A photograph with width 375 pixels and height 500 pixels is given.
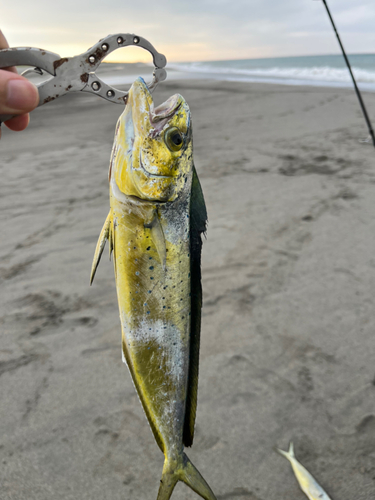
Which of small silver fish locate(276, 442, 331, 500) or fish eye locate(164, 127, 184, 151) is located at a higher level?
fish eye locate(164, 127, 184, 151)

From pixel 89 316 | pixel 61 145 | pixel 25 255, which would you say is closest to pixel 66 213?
pixel 25 255

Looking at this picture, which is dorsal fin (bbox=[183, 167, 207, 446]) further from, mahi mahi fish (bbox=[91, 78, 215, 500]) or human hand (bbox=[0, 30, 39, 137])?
human hand (bbox=[0, 30, 39, 137])

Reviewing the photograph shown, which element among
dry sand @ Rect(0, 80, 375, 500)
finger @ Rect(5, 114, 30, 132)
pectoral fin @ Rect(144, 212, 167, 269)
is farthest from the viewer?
dry sand @ Rect(0, 80, 375, 500)

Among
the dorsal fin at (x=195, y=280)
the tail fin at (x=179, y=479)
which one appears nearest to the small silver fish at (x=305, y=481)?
the tail fin at (x=179, y=479)

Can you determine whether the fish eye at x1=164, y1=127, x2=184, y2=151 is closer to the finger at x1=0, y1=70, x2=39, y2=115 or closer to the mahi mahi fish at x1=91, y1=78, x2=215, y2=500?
the mahi mahi fish at x1=91, y1=78, x2=215, y2=500

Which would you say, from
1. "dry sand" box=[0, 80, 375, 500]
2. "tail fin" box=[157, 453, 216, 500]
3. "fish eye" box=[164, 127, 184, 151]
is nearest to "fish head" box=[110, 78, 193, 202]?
"fish eye" box=[164, 127, 184, 151]

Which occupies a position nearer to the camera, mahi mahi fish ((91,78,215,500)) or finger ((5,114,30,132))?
mahi mahi fish ((91,78,215,500))

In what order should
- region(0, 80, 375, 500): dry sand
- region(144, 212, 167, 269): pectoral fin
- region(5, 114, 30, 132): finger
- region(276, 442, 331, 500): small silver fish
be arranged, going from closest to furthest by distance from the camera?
region(144, 212, 167, 269): pectoral fin → region(5, 114, 30, 132): finger → region(276, 442, 331, 500): small silver fish → region(0, 80, 375, 500): dry sand

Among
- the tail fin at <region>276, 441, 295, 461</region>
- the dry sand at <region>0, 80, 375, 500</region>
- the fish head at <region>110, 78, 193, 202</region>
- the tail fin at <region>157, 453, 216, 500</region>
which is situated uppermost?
the fish head at <region>110, 78, 193, 202</region>
